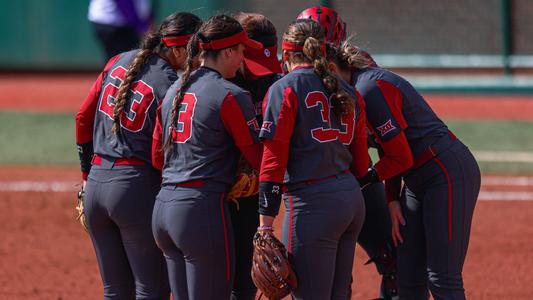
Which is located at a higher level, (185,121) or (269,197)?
(185,121)

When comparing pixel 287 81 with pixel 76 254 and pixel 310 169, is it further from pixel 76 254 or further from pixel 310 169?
pixel 76 254

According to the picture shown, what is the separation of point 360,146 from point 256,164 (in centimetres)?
54

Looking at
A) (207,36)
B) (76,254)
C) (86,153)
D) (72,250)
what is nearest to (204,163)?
(207,36)

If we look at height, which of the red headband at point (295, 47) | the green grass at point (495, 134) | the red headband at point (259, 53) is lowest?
the green grass at point (495, 134)

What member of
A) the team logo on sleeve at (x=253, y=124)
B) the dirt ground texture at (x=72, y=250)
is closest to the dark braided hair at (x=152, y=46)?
the team logo on sleeve at (x=253, y=124)

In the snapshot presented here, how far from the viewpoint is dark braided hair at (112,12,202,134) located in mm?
4984

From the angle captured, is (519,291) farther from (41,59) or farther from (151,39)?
(41,59)

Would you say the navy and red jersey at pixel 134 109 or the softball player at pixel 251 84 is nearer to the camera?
the navy and red jersey at pixel 134 109

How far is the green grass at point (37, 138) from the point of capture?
11617 millimetres

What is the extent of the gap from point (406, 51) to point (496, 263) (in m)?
8.59

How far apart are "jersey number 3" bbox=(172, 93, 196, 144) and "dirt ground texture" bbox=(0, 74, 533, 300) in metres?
2.25

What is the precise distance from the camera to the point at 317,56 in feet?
15.4

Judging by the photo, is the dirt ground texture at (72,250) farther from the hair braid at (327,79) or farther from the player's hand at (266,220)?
the hair braid at (327,79)

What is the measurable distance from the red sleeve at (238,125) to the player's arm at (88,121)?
888 millimetres
